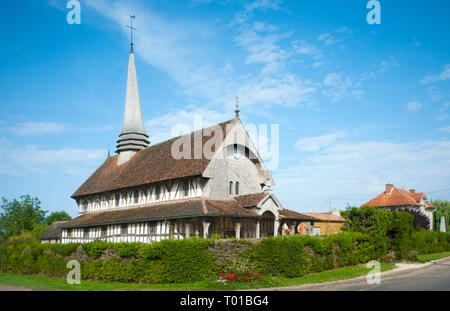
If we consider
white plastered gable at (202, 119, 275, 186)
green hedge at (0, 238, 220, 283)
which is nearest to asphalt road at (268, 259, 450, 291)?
green hedge at (0, 238, 220, 283)

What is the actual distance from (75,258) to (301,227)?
35388mm

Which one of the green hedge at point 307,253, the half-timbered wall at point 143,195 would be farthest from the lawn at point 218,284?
the half-timbered wall at point 143,195

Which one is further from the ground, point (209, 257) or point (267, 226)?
point (267, 226)

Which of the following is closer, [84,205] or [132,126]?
[84,205]

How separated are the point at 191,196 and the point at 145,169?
28.0 ft

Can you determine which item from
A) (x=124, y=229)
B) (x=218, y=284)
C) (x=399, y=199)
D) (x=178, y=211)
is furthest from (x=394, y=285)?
(x=399, y=199)

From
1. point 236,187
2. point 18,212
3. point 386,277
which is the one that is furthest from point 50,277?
point 18,212

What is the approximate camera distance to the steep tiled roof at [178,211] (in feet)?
86.1

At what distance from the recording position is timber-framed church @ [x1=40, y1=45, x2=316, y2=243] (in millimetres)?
27719

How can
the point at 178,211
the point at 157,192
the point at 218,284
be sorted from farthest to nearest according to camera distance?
the point at 157,192
the point at 178,211
the point at 218,284

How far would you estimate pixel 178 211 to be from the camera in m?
27.2

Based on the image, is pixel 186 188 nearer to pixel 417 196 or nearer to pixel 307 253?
pixel 307 253

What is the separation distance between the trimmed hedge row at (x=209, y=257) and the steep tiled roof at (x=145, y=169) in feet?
30.9

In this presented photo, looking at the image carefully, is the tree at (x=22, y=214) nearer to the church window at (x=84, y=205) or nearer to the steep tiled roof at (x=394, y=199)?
the church window at (x=84, y=205)
